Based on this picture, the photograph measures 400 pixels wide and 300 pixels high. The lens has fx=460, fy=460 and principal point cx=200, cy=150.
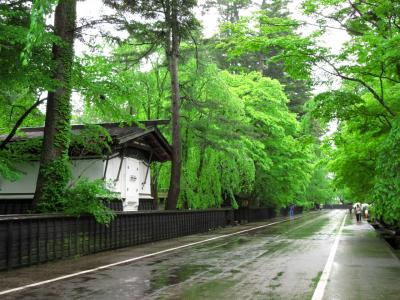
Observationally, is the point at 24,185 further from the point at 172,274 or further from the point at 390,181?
the point at 390,181

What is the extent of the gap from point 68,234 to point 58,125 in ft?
13.0

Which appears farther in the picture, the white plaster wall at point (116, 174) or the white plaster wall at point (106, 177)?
the white plaster wall at point (116, 174)

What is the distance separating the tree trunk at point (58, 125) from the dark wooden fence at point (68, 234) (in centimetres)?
136

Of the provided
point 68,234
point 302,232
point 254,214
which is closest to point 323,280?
point 68,234

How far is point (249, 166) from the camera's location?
2984cm

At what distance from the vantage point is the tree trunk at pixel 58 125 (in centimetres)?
1523

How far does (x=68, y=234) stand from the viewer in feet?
46.4

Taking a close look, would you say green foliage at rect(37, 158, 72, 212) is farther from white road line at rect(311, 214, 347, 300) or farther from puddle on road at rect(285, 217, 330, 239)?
puddle on road at rect(285, 217, 330, 239)

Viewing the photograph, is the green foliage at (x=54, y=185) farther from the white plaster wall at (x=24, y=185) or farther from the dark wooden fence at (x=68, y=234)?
the white plaster wall at (x=24, y=185)

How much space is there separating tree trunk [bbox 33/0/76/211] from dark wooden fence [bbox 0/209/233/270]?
1360 millimetres

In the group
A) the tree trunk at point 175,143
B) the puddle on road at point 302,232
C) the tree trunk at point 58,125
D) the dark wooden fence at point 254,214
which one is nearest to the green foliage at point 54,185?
the tree trunk at point 58,125

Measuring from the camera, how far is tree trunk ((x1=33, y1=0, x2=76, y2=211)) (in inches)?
599

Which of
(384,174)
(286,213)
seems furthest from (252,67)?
(384,174)

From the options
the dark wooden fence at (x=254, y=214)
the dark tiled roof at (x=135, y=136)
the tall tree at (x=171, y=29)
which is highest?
the tall tree at (x=171, y=29)
